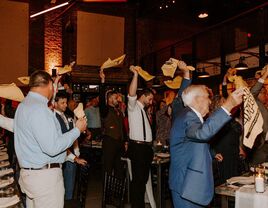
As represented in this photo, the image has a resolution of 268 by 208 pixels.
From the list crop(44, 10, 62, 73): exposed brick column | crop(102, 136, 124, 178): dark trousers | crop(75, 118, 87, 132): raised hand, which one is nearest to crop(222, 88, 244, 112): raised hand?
crop(75, 118, 87, 132): raised hand

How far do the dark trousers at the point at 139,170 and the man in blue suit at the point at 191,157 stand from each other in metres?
1.63

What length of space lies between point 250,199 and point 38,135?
166 centimetres

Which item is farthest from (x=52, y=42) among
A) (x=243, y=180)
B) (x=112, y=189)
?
(x=243, y=180)

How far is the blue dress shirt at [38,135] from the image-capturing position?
276 cm

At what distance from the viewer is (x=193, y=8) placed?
40.3 ft

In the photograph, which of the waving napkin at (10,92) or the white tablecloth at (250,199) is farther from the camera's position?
the waving napkin at (10,92)

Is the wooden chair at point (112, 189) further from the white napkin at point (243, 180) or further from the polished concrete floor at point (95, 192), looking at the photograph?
the polished concrete floor at point (95, 192)

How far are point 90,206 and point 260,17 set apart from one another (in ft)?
24.4

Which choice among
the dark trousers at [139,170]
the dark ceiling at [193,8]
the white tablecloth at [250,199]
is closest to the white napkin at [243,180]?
the white tablecloth at [250,199]

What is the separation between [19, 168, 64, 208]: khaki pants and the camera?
9.41 ft

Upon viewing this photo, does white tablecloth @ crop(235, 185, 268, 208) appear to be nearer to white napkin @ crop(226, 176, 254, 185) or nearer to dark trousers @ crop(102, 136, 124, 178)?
white napkin @ crop(226, 176, 254, 185)

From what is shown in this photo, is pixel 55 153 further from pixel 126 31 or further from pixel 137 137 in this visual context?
pixel 126 31

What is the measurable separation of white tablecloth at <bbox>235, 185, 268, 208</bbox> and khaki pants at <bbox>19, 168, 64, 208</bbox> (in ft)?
4.61

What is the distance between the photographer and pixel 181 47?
14680mm
